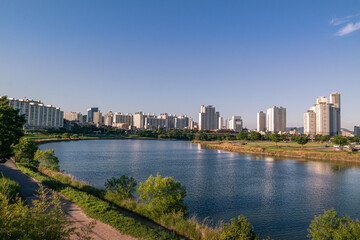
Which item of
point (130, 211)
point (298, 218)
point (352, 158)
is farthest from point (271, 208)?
point (352, 158)

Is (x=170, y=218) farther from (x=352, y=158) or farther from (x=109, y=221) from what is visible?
(x=352, y=158)

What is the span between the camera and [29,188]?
20766mm

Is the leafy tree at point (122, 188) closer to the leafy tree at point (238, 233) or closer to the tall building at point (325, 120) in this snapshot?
the leafy tree at point (238, 233)

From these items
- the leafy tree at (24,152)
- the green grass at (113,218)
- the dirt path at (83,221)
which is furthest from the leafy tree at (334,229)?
the leafy tree at (24,152)

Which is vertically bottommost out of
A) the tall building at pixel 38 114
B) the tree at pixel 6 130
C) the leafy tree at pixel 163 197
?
the leafy tree at pixel 163 197

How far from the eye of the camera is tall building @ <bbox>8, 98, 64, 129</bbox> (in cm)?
15638

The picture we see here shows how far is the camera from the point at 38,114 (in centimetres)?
16788

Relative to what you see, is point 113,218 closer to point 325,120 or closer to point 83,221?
point 83,221

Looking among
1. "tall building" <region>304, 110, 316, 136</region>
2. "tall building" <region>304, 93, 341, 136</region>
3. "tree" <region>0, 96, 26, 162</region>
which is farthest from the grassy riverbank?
"tall building" <region>304, 110, 316, 136</region>

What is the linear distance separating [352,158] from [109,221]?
65.5m

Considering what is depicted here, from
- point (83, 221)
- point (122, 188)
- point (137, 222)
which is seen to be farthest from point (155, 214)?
point (122, 188)

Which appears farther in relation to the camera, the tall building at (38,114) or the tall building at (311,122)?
the tall building at (311,122)

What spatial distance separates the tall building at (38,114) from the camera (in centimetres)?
15638

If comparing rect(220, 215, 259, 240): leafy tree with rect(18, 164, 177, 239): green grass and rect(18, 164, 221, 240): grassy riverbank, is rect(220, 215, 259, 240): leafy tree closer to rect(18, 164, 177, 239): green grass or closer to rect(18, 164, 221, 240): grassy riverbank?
rect(18, 164, 221, 240): grassy riverbank
